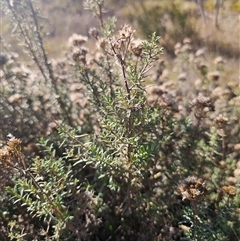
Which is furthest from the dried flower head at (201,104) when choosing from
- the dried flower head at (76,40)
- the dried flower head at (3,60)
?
the dried flower head at (3,60)

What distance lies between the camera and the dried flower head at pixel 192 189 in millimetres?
1670

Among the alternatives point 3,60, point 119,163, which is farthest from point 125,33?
point 3,60

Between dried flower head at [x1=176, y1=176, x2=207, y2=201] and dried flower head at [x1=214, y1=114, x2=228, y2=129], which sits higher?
dried flower head at [x1=214, y1=114, x2=228, y2=129]

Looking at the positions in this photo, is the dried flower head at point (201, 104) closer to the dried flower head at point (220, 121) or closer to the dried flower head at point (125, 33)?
the dried flower head at point (220, 121)

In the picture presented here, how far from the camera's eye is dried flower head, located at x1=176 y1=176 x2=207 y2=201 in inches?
65.7

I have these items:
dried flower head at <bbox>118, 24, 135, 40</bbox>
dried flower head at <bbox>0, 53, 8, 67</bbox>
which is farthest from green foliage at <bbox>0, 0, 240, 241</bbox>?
dried flower head at <bbox>0, 53, 8, 67</bbox>

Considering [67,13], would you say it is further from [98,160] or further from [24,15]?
[98,160]

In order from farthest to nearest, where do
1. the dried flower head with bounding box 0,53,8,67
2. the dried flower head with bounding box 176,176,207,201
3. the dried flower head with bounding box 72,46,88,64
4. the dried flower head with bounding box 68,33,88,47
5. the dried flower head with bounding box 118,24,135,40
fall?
1. the dried flower head with bounding box 0,53,8,67
2. the dried flower head with bounding box 68,33,88,47
3. the dried flower head with bounding box 72,46,88,64
4. the dried flower head with bounding box 176,176,207,201
5. the dried flower head with bounding box 118,24,135,40

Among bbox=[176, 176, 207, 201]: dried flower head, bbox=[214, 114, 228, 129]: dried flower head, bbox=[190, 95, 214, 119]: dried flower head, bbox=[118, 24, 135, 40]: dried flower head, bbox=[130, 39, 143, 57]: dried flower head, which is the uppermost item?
bbox=[118, 24, 135, 40]: dried flower head

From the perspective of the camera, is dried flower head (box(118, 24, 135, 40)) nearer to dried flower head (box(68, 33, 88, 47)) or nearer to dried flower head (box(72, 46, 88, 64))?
dried flower head (box(72, 46, 88, 64))

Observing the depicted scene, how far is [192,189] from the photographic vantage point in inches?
66.2

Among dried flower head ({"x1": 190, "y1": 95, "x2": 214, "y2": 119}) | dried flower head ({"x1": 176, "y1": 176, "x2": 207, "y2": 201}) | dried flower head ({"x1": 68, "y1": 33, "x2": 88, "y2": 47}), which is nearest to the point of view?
dried flower head ({"x1": 176, "y1": 176, "x2": 207, "y2": 201})

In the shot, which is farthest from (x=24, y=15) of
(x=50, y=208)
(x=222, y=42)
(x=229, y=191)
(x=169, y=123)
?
(x=222, y=42)

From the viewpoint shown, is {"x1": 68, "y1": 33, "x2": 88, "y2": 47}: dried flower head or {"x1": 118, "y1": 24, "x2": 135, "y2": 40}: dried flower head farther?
{"x1": 68, "y1": 33, "x2": 88, "y2": 47}: dried flower head
